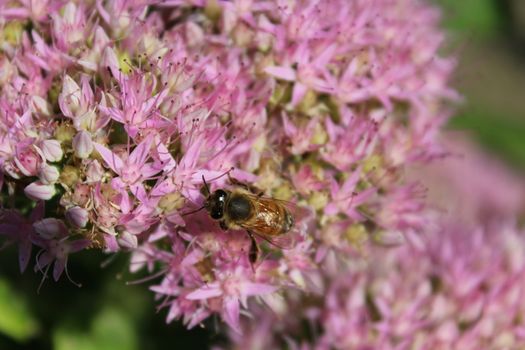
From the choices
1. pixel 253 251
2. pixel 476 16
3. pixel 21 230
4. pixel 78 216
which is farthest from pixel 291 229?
pixel 476 16

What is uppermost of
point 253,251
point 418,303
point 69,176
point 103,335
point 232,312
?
point 69,176

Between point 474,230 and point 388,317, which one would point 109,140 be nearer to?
point 388,317

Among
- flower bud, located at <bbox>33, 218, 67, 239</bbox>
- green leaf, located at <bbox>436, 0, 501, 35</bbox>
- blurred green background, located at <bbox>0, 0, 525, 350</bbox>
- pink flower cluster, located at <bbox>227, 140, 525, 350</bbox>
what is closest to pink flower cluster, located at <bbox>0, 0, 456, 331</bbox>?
flower bud, located at <bbox>33, 218, 67, 239</bbox>

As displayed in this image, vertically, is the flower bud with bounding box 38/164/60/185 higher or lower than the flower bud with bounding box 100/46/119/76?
lower

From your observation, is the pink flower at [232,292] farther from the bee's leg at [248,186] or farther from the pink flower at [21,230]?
the pink flower at [21,230]

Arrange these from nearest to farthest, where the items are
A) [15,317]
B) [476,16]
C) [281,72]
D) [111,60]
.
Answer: [111,60]
[281,72]
[15,317]
[476,16]

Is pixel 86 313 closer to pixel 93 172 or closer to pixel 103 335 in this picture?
pixel 103 335

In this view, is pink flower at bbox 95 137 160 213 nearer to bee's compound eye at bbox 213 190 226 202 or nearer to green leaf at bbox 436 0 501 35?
bee's compound eye at bbox 213 190 226 202
